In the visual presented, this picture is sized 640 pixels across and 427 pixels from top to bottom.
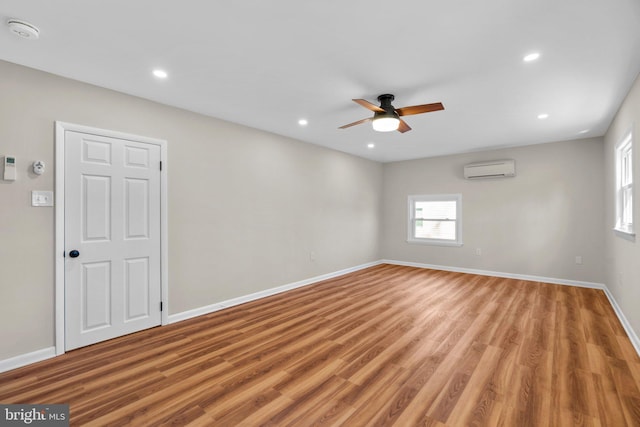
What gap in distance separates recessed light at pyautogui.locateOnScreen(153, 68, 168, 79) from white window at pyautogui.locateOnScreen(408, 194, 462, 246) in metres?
5.67

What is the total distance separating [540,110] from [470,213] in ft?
9.31

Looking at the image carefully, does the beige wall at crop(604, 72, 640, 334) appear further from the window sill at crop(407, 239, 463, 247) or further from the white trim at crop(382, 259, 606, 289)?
the window sill at crop(407, 239, 463, 247)

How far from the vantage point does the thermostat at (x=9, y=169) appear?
2418 millimetres

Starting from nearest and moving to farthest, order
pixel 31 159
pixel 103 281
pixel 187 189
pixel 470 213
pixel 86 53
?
pixel 86 53
pixel 31 159
pixel 103 281
pixel 187 189
pixel 470 213

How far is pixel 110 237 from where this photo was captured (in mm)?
2996

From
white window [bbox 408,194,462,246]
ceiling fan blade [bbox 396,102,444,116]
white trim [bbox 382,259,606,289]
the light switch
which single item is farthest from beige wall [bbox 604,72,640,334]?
the light switch

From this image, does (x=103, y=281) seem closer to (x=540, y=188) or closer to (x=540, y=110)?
(x=540, y=110)

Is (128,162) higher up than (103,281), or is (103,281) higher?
(128,162)

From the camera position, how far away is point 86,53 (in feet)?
7.71

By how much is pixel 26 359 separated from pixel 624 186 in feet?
21.4

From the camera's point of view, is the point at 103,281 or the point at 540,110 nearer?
the point at 103,281

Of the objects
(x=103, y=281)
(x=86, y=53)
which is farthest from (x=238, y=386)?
(x=86, y=53)

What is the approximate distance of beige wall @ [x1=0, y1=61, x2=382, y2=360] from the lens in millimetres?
2486

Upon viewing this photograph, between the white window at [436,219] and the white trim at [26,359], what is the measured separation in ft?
21.0
